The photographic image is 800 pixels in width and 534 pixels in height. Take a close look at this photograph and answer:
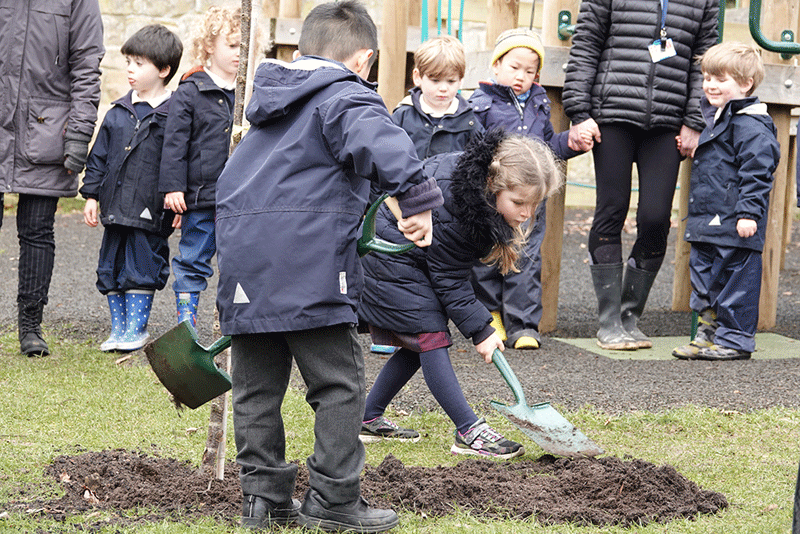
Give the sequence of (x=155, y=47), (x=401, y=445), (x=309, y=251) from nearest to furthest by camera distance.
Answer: (x=309, y=251) → (x=401, y=445) → (x=155, y=47)

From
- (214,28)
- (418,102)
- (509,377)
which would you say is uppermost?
(214,28)

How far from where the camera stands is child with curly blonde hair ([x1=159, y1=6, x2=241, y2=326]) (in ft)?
16.5

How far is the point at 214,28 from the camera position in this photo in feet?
16.4

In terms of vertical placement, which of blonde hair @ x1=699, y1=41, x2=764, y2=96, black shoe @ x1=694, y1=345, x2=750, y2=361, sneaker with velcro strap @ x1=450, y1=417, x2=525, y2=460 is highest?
blonde hair @ x1=699, y1=41, x2=764, y2=96

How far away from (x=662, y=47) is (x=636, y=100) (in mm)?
320

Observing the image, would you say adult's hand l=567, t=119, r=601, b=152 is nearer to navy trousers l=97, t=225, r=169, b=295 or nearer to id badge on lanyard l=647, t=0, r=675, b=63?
id badge on lanyard l=647, t=0, r=675, b=63

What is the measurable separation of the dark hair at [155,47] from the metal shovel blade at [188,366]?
2.60m

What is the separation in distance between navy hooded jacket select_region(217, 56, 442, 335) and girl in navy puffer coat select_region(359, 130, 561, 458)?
2.63 feet

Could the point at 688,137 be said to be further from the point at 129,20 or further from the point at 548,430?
the point at 129,20

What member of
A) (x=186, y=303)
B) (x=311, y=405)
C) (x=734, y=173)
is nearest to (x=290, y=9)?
(x=186, y=303)

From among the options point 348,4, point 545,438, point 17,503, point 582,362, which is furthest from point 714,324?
point 17,503

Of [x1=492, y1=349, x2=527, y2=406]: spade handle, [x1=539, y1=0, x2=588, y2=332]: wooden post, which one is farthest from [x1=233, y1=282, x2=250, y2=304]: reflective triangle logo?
[x1=539, y1=0, x2=588, y2=332]: wooden post

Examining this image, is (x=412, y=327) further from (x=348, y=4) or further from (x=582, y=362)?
(x=582, y=362)

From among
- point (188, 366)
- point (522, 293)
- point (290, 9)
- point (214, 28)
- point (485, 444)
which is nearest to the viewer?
point (188, 366)
